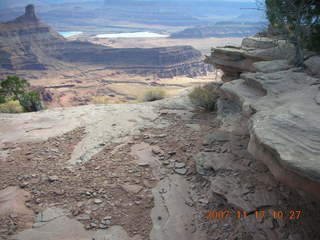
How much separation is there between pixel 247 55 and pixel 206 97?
1976 millimetres

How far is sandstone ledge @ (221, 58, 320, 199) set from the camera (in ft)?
10.9

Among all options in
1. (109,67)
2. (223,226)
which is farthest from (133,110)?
(109,67)

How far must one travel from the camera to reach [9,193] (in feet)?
18.5

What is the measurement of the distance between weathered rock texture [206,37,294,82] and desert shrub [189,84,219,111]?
42.6 inches

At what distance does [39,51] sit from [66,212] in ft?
283

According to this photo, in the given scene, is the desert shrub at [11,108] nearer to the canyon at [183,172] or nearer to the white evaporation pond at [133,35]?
the canyon at [183,172]

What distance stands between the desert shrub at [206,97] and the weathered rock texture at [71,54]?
63.9 meters

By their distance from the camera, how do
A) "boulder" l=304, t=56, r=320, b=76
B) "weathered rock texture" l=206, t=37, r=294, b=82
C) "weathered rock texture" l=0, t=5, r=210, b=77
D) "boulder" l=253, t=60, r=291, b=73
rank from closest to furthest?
"boulder" l=304, t=56, r=320, b=76 → "boulder" l=253, t=60, r=291, b=73 → "weathered rock texture" l=206, t=37, r=294, b=82 → "weathered rock texture" l=0, t=5, r=210, b=77

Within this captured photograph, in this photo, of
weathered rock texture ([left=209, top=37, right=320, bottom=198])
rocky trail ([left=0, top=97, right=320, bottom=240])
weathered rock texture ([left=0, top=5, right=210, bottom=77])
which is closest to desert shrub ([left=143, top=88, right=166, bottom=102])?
rocky trail ([left=0, top=97, right=320, bottom=240])

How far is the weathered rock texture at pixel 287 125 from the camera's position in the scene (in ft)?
10.9

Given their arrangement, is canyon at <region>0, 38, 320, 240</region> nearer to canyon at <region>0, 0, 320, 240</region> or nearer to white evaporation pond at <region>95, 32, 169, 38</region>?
canyon at <region>0, 0, 320, 240</region>

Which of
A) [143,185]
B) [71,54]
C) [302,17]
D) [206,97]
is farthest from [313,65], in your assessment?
[71,54]

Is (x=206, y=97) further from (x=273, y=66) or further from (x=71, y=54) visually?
(x=71, y=54)
